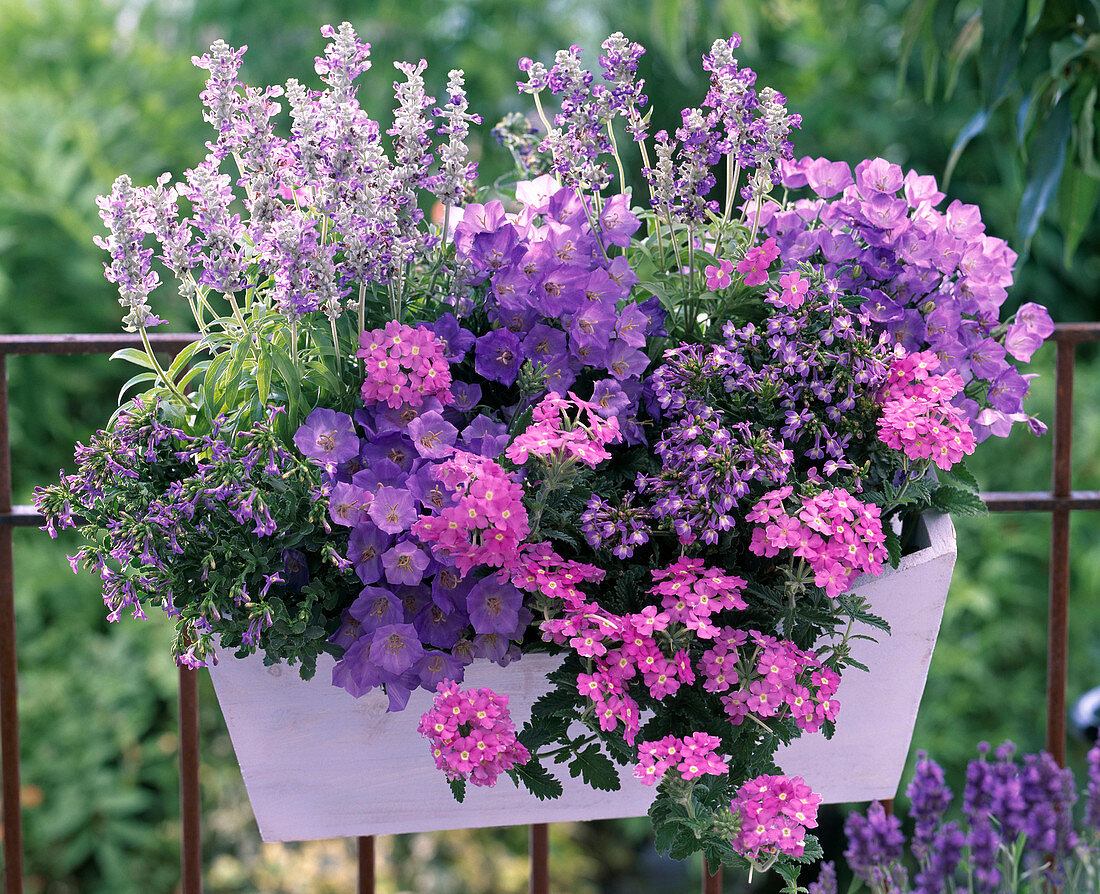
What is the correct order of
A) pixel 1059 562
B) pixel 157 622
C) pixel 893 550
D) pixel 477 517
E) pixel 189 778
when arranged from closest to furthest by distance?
pixel 477 517 < pixel 893 550 < pixel 189 778 < pixel 1059 562 < pixel 157 622

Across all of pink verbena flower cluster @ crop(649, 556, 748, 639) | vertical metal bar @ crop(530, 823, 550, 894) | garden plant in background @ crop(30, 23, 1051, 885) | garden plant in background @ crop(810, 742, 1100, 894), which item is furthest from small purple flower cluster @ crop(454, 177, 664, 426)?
garden plant in background @ crop(810, 742, 1100, 894)

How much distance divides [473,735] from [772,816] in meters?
0.23

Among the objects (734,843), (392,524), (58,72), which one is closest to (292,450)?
(392,524)

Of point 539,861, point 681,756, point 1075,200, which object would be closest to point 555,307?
point 681,756

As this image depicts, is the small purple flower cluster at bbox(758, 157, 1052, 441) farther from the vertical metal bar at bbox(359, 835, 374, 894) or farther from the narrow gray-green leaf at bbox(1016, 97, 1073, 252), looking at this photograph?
the vertical metal bar at bbox(359, 835, 374, 894)

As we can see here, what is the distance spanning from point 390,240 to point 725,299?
299mm

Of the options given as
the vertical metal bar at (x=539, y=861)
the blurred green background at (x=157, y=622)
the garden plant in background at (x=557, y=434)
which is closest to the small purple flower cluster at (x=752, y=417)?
the garden plant in background at (x=557, y=434)

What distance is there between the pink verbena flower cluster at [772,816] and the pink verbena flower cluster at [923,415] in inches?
10.6

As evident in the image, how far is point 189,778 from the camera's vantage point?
118 centimetres

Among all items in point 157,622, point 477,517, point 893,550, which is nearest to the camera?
point 477,517

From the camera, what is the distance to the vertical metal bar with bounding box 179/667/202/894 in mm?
1172

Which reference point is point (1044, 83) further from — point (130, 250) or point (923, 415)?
point (130, 250)

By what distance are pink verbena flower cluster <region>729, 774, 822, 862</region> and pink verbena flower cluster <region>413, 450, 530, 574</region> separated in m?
0.25

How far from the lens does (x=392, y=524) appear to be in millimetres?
791
